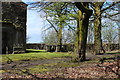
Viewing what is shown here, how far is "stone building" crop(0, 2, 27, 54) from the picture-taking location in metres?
17.6

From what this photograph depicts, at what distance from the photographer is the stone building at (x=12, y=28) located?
17.6 m

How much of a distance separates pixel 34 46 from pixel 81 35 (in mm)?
22550

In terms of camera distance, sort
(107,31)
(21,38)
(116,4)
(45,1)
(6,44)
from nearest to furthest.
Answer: (45,1)
(116,4)
(6,44)
(21,38)
(107,31)

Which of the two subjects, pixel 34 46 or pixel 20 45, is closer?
pixel 20 45

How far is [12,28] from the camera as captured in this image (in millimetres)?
18031

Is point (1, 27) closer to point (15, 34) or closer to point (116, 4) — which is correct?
point (15, 34)

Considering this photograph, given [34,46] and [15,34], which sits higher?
[15,34]

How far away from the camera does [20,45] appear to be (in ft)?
61.6

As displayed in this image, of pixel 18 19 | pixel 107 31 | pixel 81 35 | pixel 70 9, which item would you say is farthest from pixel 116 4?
pixel 107 31

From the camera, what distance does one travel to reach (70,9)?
53.9 ft

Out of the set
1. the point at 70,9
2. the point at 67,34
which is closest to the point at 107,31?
the point at 67,34

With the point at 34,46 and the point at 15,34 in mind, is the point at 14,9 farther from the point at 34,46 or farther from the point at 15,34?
the point at 34,46

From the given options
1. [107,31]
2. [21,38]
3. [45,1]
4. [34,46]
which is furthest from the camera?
[107,31]

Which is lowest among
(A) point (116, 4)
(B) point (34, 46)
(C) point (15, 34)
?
(B) point (34, 46)
